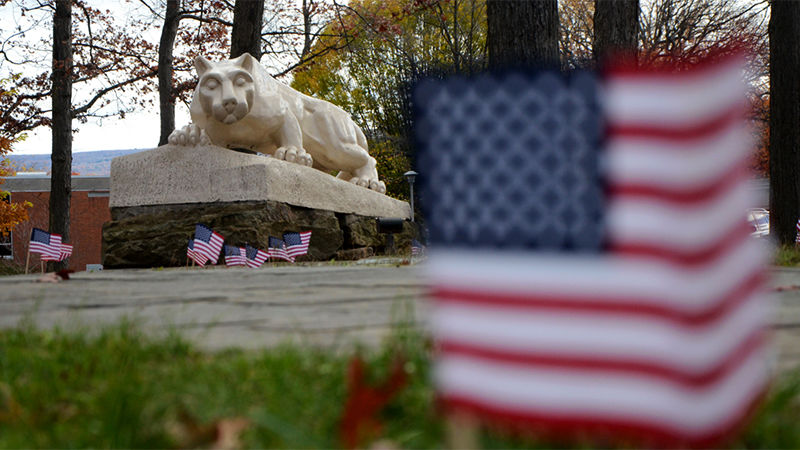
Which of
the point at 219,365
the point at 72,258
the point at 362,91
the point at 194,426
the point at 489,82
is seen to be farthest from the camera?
the point at 362,91

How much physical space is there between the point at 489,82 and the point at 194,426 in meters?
0.89

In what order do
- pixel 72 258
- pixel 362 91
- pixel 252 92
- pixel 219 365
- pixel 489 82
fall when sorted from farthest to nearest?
1. pixel 362 91
2. pixel 72 258
3. pixel 252 92
4. pixel 219 365
5. pixel 489 82

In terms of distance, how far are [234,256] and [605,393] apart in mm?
7178

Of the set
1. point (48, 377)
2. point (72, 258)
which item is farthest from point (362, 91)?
point (48, 377)

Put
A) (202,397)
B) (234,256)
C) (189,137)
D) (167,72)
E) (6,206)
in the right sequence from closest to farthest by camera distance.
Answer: (202,397)
(234,256)
(189,137)
(167,72)
(6,206)

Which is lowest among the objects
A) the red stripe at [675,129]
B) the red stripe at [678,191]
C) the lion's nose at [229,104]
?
the red stripe at [678,191]

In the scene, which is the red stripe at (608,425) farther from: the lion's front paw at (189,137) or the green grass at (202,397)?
the lion's front paw at (189,137)

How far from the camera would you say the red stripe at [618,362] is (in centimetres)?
115

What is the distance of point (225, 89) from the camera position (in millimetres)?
8320

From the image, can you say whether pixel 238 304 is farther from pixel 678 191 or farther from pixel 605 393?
pixel 678 191

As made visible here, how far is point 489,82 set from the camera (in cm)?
136

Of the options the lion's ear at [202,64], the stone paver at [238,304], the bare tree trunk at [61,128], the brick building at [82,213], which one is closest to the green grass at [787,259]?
the stone paver at [238,304]

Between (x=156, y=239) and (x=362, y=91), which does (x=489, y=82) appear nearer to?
(x=156, y=239)

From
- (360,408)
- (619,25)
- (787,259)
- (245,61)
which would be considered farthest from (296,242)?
(360,408)
